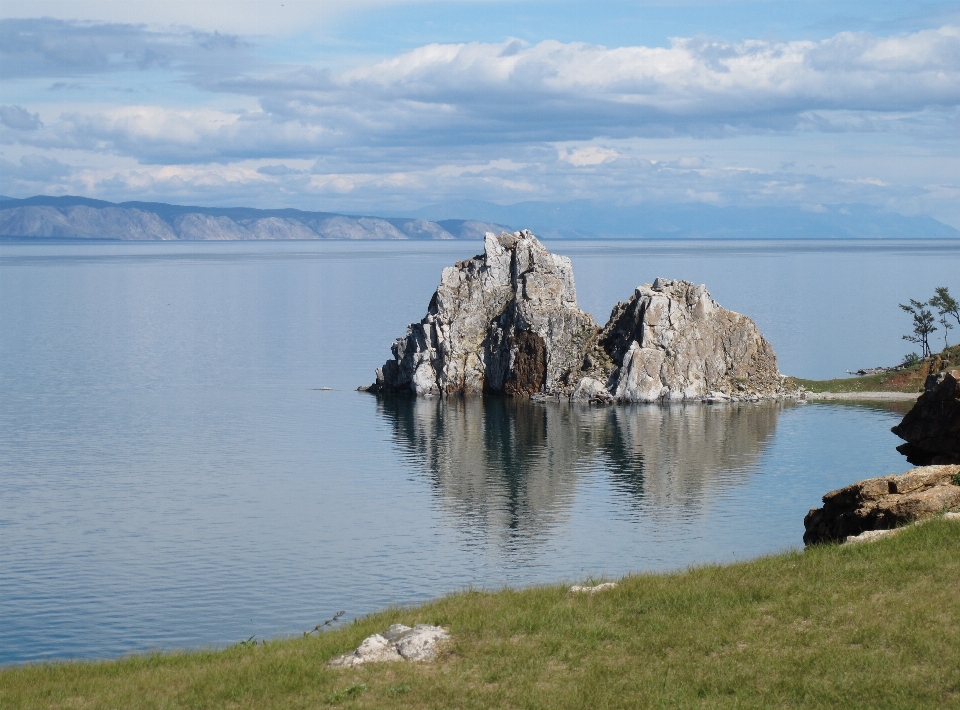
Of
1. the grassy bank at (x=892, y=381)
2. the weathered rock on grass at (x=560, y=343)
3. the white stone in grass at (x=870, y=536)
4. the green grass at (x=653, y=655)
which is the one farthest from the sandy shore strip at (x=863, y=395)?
the green grass at (x=653, y=655)

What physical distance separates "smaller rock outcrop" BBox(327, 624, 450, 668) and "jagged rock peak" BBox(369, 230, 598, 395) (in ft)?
344

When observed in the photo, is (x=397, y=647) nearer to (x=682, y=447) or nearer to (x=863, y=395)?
(x=682, y=447)

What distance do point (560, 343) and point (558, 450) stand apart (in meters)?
33.0

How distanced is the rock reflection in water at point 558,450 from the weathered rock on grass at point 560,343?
3.32m

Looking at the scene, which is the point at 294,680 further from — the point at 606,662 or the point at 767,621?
the point at 767,621

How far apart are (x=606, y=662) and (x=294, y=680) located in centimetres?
773

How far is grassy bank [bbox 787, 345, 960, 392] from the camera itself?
135 m

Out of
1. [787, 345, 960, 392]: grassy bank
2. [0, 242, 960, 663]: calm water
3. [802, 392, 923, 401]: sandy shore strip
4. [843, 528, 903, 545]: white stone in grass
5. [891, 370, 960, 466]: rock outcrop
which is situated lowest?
[0, 242, 960, 663]: calm water

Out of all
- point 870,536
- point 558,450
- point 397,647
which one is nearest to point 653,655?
point 397,647

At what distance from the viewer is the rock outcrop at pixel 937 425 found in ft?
148

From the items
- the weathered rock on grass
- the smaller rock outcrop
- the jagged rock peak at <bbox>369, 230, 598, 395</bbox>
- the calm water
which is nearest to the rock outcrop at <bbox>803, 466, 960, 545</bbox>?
the smaller rock outcrop

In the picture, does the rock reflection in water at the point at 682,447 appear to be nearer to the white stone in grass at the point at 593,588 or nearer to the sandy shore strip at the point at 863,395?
the sandy shore strip at the point at 863,395

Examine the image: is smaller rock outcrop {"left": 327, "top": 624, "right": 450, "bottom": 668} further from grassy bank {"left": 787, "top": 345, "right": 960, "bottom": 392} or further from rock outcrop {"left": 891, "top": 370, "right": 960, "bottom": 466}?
grassy bank {"left": 787, "top": 345, "right": 960, "bottom": 392}

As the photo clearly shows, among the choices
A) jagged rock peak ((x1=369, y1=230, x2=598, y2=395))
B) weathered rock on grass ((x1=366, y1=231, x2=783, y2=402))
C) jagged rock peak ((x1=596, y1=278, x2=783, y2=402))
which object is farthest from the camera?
jagged rock peak ((x1=369, y1=230, x2=598, y2=395))
